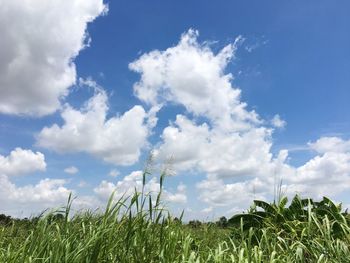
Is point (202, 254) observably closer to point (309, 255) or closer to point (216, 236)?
point (309, 255)

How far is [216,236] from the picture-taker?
308 inches

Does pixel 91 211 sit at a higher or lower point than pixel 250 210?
lower

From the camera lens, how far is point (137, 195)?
205 inches

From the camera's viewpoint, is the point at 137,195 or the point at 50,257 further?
the point at 137,195

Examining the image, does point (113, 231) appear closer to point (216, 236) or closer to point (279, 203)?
point (216, 236)

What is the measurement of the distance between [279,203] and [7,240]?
4615 millimetres

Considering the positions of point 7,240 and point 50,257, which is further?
point 7,240

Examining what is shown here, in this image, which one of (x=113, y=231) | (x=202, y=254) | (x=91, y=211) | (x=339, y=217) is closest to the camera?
(x=113, y=231)

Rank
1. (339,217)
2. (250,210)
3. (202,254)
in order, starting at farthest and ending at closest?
1. (250,210)
2. (339,217)
3. (202,254)

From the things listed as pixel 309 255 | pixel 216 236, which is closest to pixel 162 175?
pixel 309 255

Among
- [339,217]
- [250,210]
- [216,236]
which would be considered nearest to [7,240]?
[216,236]

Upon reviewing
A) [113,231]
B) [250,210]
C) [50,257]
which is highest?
[250,210]

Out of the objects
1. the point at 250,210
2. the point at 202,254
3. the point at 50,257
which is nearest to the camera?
the point at 50,257

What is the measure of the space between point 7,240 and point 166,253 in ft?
12.5
